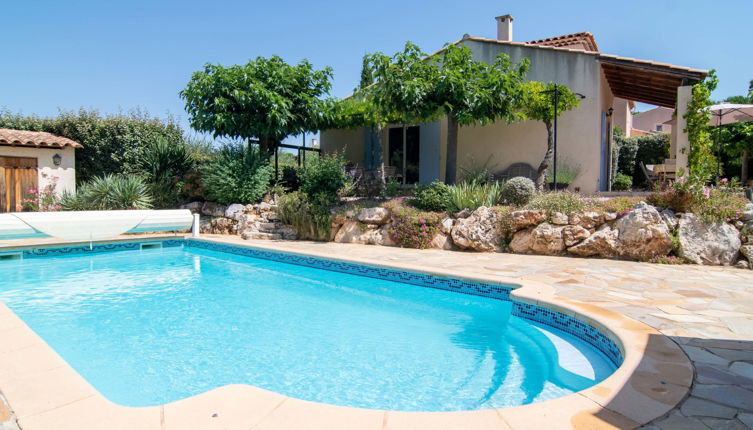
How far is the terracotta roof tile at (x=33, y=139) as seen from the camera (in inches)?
479

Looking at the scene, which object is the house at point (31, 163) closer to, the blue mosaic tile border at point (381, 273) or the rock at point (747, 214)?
the blue mosaic tile border at point (381, 273)

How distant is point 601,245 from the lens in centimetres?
707

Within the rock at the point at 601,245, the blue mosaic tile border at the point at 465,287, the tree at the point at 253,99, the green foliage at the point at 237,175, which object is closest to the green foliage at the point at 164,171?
the green foliage at the point at 237,175

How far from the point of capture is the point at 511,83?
29.8ft

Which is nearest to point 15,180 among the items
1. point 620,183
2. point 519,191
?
point 519,191

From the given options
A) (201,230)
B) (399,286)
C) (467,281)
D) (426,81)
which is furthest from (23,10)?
(467,281)

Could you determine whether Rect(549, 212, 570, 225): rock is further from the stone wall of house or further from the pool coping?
the pool coping

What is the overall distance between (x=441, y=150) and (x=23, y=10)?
1245cm

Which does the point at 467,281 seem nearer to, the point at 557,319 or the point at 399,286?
the point at 399,286

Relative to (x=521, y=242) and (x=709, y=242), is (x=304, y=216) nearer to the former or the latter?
(x=521, y=242)

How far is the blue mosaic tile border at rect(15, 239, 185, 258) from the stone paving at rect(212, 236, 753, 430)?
3.73m

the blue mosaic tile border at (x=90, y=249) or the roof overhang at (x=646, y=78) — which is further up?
the roof overhang at (x=646, y=78)

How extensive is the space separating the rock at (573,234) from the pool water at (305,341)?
295 centimetres

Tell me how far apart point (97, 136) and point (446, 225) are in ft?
40.1
